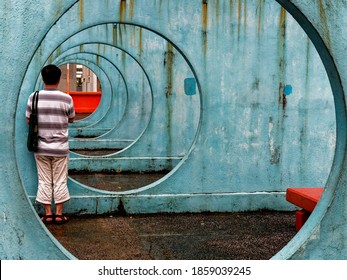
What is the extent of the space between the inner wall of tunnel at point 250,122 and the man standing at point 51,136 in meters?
1.08

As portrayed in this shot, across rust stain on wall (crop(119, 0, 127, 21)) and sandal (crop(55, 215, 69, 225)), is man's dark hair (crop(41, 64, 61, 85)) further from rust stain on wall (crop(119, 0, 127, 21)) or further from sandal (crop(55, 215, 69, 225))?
sandal (crop(55, 215, 69, 225))

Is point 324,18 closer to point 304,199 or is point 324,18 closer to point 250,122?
point 304,199

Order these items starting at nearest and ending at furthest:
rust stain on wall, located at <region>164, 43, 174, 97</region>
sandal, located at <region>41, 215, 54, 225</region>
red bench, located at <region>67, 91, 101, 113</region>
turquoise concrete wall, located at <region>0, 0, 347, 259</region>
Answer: sandal, located at <region>41, 215, 54, 225</region>
turquoise concrete wall, located at <region>0, 0, 347, 259</region>
rust stain on wall, located at <region>164, 43, 174, 97</region>
red bench, located at <region>67, 91, 101, 113</region>

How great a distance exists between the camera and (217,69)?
288 inches

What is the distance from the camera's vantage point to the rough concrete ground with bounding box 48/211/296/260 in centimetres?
545

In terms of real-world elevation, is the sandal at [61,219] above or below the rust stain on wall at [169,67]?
below

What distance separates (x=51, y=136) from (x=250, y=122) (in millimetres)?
2570

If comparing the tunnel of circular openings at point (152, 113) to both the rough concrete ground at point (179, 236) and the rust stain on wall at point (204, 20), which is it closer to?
the rust stain on wall at point (204, 20)

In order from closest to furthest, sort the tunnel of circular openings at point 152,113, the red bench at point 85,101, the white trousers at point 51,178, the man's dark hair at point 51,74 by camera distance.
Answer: the man's dark hair at point 51,74
the white trousers at point 51,178
the tunnel of circular openings at point 152,113
the red bench at point 85,101

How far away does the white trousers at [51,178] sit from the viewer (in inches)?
257

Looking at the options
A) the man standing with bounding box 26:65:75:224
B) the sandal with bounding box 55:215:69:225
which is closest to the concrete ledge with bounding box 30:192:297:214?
the sandal with bounding box 55:215:69:225

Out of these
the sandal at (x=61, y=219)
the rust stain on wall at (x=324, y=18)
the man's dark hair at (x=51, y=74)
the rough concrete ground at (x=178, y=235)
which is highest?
the rust stain on wall at (x=324, y=18)

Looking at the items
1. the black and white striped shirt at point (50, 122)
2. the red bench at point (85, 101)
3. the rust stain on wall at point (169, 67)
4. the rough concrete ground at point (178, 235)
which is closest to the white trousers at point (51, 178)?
the black and white striped shirt at point (50, 122)

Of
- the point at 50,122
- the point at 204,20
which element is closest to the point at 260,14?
the point at 204,20
